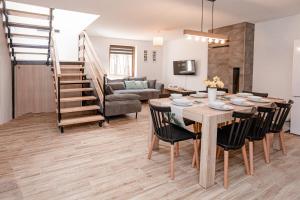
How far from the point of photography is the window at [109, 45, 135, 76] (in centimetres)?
834

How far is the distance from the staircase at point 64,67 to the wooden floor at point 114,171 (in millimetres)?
780

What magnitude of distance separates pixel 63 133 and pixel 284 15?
5312 millimetres

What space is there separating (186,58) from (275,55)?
3.40 metres

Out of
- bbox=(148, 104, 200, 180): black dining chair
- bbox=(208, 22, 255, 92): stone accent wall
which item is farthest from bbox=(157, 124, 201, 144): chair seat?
bbox=(208, 22, 255, 92): stone accent wall

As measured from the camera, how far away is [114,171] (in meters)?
2.61

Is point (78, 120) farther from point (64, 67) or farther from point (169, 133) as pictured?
point (169, 133)

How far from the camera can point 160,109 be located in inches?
94.3

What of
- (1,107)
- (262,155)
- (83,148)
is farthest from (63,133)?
(262,155)

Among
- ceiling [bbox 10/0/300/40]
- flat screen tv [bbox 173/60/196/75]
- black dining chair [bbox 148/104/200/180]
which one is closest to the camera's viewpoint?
black dining chair [bbox 148/104/200/180]

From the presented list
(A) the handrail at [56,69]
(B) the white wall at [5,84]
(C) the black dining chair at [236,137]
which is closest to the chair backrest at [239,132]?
(C) the black dining chair at [236,137]

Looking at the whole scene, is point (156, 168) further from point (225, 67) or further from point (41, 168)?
point (225, 67)

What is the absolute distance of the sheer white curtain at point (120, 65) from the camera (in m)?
8.37

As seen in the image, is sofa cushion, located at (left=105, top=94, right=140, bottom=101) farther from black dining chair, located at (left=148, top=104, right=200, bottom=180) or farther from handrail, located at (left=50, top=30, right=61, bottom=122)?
black dining chair, located at (left=148, top=104, right=200, bottom=180)

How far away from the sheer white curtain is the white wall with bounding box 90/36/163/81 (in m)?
0.31
